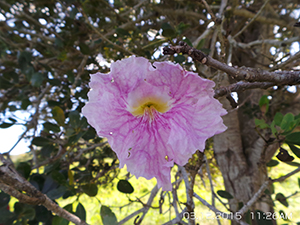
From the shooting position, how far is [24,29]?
7.09 ft

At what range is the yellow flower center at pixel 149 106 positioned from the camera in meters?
0.68

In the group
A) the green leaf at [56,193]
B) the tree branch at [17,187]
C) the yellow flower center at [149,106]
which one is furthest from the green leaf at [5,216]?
the yellow flower center at [149,106]

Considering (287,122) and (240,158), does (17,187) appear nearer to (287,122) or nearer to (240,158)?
(287,122)

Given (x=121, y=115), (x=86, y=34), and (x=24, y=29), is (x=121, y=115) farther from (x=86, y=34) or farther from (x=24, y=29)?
(x=24, y=29)

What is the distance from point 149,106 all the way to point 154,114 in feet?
0.12

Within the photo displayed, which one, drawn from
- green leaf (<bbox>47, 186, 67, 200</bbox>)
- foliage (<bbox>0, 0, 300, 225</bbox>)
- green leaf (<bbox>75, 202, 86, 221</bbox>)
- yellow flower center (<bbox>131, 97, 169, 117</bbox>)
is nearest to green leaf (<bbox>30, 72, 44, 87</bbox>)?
foliage (<bbox>0, 0, 300, 225</bbox>)

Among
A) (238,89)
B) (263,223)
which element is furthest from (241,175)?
(238,89)

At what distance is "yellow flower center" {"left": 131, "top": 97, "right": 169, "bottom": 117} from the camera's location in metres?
0.68

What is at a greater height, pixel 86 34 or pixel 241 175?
pixel 86 34

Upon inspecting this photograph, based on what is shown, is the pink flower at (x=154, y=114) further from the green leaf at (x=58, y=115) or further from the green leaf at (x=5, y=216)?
the green leaf at (x=5, y=216)

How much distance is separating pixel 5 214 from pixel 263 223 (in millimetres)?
1590

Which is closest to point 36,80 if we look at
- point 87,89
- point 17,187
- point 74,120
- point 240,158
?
point 87,89

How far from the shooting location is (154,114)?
0.73m

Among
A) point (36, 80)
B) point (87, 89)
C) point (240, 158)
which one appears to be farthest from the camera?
point (240, 158)
